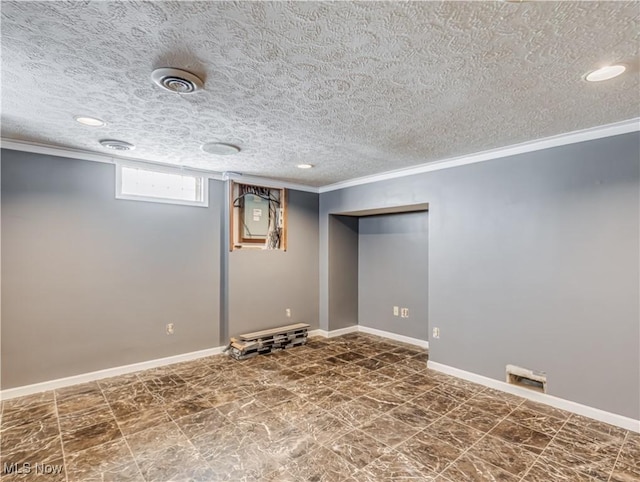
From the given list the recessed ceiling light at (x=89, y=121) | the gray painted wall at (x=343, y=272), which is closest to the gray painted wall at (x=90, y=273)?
the recessed ceiling light at (x=89, y=121)

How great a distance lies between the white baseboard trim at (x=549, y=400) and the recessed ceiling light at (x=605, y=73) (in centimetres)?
258

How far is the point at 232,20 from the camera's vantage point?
57.0 inches

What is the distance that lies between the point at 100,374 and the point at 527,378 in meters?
4.44

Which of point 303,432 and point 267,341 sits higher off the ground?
point 267,341

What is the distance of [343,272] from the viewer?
554cm

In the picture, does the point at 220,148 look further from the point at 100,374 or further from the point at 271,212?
the point at 100,374

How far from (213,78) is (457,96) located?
1.59m

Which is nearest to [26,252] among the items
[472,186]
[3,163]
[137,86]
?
[3,163]

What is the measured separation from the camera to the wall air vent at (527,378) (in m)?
3.03

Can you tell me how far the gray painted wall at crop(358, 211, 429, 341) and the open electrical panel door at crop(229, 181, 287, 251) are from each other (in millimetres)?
1541

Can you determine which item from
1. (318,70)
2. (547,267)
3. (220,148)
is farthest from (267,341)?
(318,70)

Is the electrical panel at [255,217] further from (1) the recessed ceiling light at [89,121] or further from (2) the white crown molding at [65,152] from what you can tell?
(1) the recessed ceiling light at [89,121]

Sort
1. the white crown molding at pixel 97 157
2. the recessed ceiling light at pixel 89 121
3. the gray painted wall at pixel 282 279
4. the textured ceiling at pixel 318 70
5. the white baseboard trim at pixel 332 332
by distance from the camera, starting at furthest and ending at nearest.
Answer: the white baseboard trim at pixel 332 332 → the gray painted wall at pixel 282 279 → the white crown molding at pixel 97 157 → the recessed ceiling light at pixel 89 121 → the textured ceiling at pixel 318 70

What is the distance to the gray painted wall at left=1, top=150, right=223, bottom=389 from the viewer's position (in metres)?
3.14
